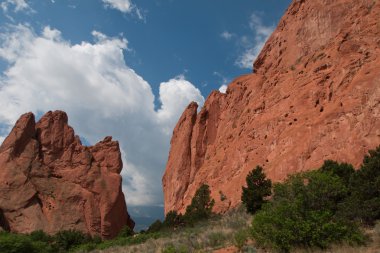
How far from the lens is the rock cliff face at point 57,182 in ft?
163

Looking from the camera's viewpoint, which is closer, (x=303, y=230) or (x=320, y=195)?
(x=303, y=230)

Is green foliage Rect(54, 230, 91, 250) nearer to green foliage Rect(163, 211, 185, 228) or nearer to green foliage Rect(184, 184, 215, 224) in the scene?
green foliage Rect(163, 211, 185, 228)

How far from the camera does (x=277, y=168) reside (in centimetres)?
3791

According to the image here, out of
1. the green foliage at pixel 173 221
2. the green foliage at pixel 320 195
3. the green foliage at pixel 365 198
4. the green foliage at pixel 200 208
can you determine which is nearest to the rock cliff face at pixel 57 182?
the green foliage at pixel 173 221

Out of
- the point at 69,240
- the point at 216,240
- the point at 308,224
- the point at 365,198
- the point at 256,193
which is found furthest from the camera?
the point at 69,240

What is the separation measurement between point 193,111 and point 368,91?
40387 mm

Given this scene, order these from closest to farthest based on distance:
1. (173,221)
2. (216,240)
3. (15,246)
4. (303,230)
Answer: (303,230), (216,240), (15,246), (173,221)

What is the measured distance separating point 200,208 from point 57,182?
939 inches

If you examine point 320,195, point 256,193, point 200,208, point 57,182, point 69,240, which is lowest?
point 320,195

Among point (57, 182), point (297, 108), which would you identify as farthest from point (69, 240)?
point (297, 108)

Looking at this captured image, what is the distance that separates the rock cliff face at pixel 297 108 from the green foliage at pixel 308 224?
57.0 feet

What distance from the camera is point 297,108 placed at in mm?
41531

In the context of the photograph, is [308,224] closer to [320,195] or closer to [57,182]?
[320,195]

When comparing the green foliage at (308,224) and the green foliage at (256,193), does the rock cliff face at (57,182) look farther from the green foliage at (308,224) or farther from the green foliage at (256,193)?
the green foliage at (308,224)
